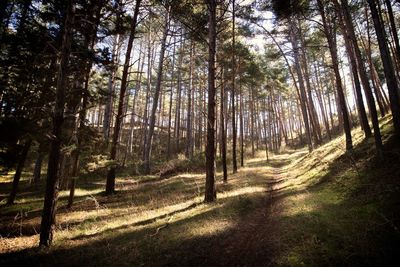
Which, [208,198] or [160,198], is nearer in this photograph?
[208,198]

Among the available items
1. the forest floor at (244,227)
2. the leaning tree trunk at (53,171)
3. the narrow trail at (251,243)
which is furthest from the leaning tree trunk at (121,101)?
the narrow trail at (251,243)

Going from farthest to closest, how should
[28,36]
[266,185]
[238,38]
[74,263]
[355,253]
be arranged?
1. [238,38]
2. [266,185]
3. [28,36]
4. [74,263]
5. [355,253]

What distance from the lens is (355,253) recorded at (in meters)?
4.88

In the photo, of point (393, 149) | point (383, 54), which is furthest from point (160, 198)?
point (383, 54)

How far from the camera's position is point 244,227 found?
730 centimetres

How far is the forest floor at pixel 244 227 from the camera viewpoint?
17.4ft

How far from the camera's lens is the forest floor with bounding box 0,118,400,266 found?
5.30 metres

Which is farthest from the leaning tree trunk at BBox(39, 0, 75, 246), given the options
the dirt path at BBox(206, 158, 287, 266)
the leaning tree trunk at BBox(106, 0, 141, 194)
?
the dirt path at BBox(206, 158, 287, 266)

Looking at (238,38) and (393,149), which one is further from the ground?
(238,38)

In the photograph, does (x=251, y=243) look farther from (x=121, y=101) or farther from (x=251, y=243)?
(x=121, y=101)

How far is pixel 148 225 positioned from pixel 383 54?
35.0ft

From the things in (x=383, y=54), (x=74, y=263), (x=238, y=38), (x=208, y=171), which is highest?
(x=238, y=38)

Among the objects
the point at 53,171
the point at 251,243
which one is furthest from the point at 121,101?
the point at 251,243

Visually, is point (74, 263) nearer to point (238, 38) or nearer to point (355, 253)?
point (355, 253)
